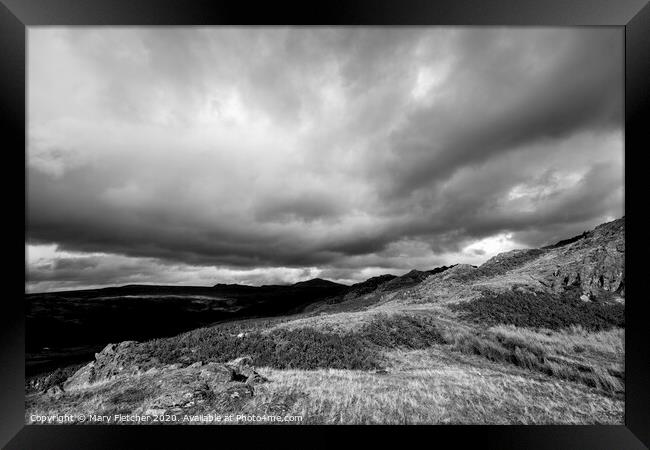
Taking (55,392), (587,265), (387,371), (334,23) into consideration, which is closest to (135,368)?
(55,392)

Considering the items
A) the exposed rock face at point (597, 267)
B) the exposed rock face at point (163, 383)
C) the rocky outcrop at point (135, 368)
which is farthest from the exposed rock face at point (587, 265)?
the exposed rock face at point (163, 383)

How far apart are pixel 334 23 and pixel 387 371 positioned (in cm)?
887

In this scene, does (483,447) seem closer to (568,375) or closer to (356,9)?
(568,375)

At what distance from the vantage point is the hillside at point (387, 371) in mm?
5758

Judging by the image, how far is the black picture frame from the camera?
15.2ft

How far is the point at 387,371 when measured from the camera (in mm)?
7535

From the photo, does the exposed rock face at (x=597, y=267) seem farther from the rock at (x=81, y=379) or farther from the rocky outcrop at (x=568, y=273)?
the rock at (x=81, y=379)

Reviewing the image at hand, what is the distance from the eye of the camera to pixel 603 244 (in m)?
19.0

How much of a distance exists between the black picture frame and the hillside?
2.33 ft

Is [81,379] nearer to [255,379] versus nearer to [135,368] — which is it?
[135,368]

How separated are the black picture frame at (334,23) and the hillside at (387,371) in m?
0.71

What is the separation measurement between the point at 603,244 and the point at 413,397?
75.6 ft

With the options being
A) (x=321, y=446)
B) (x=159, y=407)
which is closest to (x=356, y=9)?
(x=321, y=446)

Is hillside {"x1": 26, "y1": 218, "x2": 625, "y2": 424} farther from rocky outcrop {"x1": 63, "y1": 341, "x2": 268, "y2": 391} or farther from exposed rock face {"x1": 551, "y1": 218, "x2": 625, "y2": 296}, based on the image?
exposed rock face {"x1": 551, "y1": 218, "x2": 625, "y2": 296}
